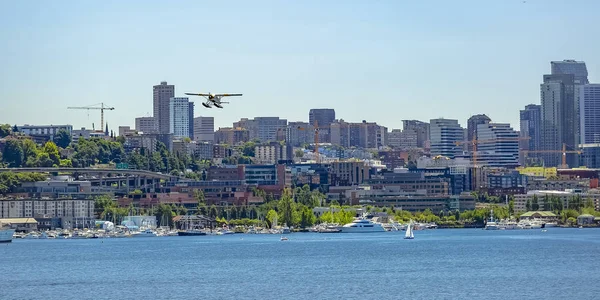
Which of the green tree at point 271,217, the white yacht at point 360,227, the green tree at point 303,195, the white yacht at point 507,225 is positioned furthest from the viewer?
the green tree at point 303,195

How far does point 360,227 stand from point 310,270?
63.5m

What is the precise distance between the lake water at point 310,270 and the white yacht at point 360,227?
23840 mm

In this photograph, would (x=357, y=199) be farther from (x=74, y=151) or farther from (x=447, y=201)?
(x=74, y=151)

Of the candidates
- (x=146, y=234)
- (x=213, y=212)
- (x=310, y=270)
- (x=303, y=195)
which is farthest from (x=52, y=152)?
(x=310, y=270)

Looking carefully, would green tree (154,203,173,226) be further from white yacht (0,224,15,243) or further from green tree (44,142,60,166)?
green tree (44,142,60,166)

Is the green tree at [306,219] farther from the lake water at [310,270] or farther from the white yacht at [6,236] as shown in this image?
the white yacht at [6,236]

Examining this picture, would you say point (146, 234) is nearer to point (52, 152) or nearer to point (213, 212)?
point (213, 212)

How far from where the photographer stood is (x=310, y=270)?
75.2 metres

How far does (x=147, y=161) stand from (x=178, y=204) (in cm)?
3194

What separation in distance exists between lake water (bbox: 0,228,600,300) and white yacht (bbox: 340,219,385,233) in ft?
78.2

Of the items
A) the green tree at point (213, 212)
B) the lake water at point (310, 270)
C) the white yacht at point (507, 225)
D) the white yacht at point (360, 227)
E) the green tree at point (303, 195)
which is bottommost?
the white yacht at point (507, 225)

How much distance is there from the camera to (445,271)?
73000 mm

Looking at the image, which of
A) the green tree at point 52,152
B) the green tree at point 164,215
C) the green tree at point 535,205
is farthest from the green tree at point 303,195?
the green tree at point 52,152

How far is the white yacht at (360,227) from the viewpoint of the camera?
138m
